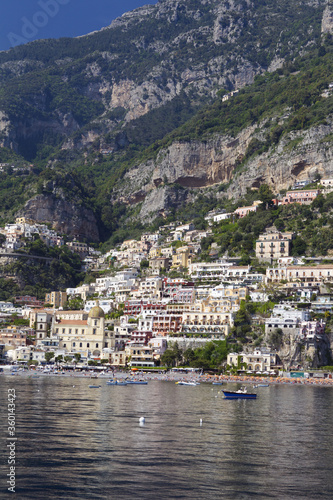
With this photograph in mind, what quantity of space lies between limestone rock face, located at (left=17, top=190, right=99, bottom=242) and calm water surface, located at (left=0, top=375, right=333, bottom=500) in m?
123

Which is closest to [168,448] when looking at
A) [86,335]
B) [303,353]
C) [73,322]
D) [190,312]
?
[303,353]

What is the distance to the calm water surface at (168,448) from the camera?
108 feet

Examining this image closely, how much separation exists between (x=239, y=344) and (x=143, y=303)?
28.6 metres

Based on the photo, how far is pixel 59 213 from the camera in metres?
190

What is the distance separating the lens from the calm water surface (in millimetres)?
32812

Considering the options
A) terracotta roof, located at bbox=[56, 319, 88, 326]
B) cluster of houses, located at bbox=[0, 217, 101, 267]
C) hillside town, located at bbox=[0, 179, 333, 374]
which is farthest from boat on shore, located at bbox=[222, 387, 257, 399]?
cluster of houses, located at bbox=[0, 217, 101, 267]

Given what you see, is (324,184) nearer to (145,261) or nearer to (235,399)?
(145,261)

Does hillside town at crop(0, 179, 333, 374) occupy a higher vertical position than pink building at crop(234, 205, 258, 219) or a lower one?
lower

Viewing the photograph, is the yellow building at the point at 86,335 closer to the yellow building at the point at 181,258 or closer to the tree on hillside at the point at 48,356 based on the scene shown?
the tree on hillside at the point at 48,356

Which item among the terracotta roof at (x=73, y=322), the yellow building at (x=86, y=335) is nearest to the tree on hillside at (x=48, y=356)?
the yellow building at (x=86, y=335)

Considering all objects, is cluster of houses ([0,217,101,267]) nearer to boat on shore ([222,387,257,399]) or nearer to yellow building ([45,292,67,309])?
yellow building ([45,292,67,309])

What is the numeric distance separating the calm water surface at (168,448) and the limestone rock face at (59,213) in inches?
4849

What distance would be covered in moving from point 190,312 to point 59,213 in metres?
77.7

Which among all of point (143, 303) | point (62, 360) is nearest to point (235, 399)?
point (62, 360)
